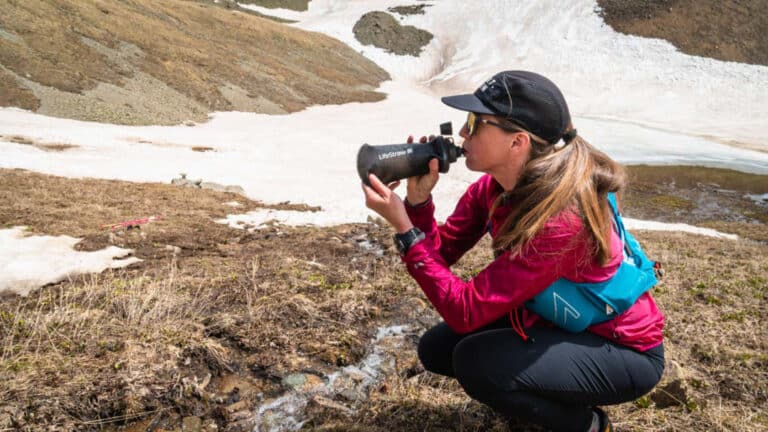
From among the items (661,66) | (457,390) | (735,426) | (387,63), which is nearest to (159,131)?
(457,390)

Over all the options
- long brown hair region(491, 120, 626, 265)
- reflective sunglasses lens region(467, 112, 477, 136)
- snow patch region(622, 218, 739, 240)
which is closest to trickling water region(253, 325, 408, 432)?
long brown hair region(491, 120, 626, 265)

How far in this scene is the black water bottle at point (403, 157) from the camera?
9.30 ft

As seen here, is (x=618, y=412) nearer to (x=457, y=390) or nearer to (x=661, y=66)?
(x=457, y=390)

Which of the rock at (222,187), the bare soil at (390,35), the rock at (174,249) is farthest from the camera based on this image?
the bare soil at (390,35)

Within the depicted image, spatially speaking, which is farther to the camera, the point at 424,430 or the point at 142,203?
the point at 142,203

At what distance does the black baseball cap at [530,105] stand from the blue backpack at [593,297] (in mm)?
566

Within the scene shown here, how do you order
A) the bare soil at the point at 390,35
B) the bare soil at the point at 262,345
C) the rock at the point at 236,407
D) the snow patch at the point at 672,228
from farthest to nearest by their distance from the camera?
the bare soil at the point at 390,35 < the snow patch at the point at 672,228 < the rock at the point at 236,407 < the bare soil at the point at 262,345

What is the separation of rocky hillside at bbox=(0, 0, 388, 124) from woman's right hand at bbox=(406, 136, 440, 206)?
82.7 feet

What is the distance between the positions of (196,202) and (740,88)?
5741 cm

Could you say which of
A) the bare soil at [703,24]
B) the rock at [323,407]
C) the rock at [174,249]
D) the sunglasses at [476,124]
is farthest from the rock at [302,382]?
the bare soil at [703,24]

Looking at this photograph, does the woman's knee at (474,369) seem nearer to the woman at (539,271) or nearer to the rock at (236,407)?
the woman at (539,271)

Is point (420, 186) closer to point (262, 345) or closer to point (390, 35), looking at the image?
point (262, 345)

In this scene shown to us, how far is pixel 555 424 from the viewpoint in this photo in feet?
9.47

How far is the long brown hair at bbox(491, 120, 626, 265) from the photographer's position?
8.29 ft
